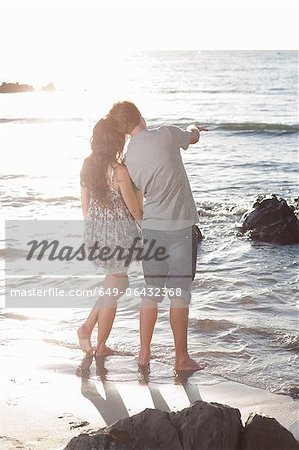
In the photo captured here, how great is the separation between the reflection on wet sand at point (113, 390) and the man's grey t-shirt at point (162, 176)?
1.12 meters

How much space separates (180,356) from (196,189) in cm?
1125

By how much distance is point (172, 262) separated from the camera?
545 centimetres

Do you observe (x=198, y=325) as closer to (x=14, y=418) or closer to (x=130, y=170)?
(x=130, y=170)

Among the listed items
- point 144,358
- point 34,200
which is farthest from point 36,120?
point 144,358

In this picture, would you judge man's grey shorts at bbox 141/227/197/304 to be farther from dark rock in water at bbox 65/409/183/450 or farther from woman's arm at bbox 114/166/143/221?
dark rock in water at bbox 65/409/183/450

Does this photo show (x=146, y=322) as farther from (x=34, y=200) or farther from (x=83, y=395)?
(x=34, y=200)

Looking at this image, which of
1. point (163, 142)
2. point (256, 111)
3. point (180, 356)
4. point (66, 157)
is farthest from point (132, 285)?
point (256, 111)

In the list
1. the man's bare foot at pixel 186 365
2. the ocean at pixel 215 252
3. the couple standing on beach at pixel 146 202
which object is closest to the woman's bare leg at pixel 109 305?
the couple standing on beach at pixel 146 202

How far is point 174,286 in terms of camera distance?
5.46 meters

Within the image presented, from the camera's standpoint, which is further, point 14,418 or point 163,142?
point 163,142

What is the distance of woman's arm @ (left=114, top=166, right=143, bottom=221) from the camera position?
17.7 feet

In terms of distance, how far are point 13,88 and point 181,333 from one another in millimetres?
63857

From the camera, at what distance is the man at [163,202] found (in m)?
5.29

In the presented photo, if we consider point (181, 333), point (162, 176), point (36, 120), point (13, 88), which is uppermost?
point (162, 176)
